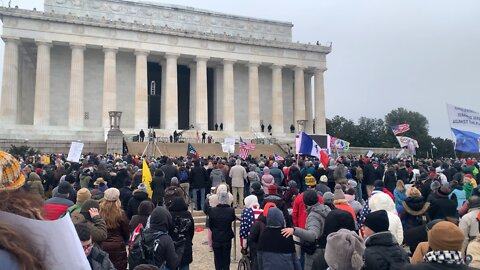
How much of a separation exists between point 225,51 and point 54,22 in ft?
62.7

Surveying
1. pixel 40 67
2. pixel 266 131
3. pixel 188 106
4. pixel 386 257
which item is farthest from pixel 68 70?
pixel 386 257

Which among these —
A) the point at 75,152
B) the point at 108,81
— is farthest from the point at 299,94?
the point at 75,152

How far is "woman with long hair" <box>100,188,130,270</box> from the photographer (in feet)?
22.3

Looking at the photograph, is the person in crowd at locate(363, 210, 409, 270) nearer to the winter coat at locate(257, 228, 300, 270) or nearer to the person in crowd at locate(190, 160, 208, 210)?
the winter coat at locate(257, 228, 300, 270)

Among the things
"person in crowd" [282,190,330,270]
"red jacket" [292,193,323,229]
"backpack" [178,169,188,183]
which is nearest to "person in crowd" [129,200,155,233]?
"person in crowd" [282,190,330,270]

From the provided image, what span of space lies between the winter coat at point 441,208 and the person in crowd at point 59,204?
6491 mm

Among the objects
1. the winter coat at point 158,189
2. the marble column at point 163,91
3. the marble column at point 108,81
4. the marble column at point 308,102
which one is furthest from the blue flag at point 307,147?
the marble column at point 308,102

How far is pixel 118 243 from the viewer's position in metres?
6.86

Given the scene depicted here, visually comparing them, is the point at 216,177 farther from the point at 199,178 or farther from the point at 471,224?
the point at 471,224

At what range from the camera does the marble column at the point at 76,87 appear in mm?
47969

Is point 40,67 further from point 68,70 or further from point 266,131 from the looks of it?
point 266,131

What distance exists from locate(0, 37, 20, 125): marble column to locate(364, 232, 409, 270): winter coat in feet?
155

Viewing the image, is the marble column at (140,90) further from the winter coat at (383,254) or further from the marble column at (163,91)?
the winter coat at (383,254)

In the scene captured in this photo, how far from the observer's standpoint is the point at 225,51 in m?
53.9
